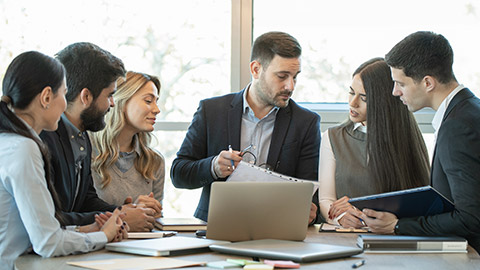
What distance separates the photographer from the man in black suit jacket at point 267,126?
3396 mm

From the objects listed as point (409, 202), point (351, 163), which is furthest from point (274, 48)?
point (409, 202)

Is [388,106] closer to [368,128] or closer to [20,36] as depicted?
[368,128]

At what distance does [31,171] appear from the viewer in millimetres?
1951

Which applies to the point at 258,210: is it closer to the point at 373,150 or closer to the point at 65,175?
the point at 65,175

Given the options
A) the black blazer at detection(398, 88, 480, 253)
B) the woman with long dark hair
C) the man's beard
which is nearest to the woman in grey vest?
the black blazer at detection(398, 88, 480, 253)

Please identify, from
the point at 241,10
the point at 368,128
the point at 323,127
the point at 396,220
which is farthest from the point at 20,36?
the point at 396,220

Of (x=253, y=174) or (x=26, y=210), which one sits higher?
(x=26, y=210)

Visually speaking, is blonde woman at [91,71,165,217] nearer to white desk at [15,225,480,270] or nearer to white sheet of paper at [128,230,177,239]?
white sheet of paper at [128,230,177,239]

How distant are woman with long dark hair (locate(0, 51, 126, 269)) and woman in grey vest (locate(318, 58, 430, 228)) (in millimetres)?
1418

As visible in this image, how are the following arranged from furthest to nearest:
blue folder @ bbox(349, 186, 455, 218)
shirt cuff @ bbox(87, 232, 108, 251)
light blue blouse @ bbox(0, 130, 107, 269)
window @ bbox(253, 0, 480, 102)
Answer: window @ bbox(253, 0, 480, 102)
blue folder @ bbox(349, 186, 455, 218)
shirt cuff @ bbox(87, 232, 108, 251)
light blue blouse @ bbox(0, 130, 107, 269)

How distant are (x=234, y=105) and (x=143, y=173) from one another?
0.64m

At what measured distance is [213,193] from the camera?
2189mm

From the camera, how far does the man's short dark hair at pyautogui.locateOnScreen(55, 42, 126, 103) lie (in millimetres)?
2725

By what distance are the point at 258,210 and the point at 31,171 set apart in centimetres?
79
